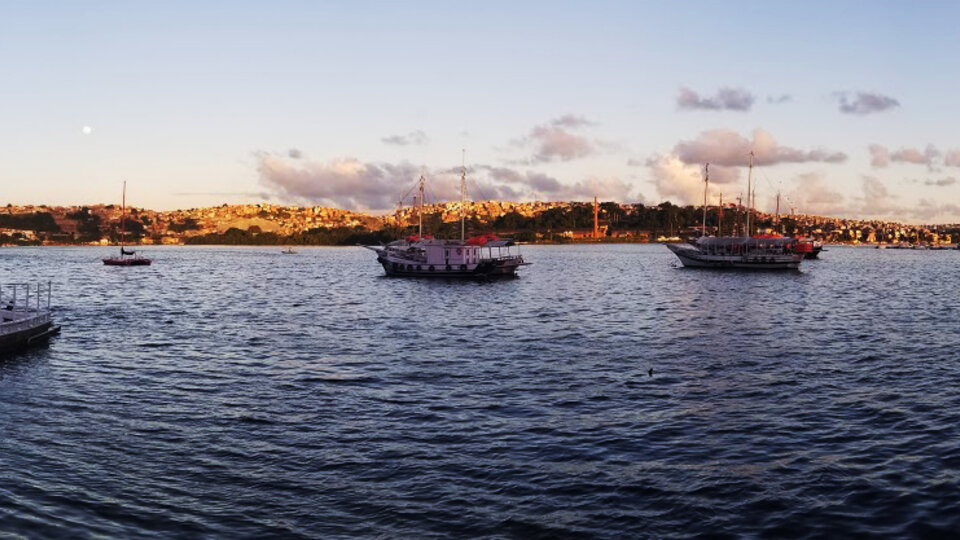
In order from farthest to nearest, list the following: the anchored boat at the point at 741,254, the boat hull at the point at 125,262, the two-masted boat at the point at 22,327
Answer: the boat hull at the point at 125,262, the anchored boat at the point at 741,254, the two-masted boat at the point at 22,327

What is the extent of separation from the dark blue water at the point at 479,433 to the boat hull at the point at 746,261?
8340 centimetres

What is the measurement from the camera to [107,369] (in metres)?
32.0

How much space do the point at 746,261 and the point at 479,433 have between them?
11666 centimetres

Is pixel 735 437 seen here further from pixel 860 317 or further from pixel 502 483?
pixel 860 317

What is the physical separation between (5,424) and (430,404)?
1234 cm

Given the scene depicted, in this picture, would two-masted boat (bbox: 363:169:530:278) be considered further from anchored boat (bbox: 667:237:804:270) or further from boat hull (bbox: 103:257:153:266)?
boat hull (bbox: 103:257:153:266)

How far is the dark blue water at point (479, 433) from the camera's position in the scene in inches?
608

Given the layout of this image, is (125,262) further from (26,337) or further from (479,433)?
(479,433)

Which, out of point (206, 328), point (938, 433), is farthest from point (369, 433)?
point (206, 328)

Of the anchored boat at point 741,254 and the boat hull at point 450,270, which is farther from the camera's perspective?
the anchored boat at point 741,254

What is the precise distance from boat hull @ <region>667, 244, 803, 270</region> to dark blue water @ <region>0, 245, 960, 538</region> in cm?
8340

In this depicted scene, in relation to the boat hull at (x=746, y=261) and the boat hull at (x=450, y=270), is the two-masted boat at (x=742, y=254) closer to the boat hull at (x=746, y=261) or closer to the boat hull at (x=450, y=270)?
the boat hull at (x=746, y=261)

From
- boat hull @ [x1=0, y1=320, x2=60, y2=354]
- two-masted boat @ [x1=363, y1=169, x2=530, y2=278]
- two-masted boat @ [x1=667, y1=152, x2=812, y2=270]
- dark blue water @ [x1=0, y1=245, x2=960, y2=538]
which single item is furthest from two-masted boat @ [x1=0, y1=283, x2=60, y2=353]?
two-masted boat @ [x1=667, y1=152, x2=812, y2=270]

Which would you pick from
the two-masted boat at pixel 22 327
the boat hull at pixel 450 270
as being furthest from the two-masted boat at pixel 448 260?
the two-masted boat at pixel 22 327
